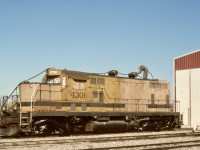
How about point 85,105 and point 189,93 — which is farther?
point 189,93

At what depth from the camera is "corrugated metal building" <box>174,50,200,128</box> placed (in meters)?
27.3

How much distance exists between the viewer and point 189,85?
27.8 metres

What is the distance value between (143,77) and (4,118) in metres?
10.1

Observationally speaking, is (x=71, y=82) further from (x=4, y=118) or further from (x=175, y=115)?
(x=175, y=115)

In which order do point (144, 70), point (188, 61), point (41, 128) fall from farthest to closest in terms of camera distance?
point (188, 61) < point (144, 70) < point (41, 128)

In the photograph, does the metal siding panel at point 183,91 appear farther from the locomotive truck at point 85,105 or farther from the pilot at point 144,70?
the pilot at point 144,70

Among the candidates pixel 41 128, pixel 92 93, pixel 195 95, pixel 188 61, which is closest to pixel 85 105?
pixel 92 93

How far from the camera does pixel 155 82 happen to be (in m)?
22.0

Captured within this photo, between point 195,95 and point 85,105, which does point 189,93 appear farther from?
point 85,105

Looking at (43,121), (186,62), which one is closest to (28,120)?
(43,121)

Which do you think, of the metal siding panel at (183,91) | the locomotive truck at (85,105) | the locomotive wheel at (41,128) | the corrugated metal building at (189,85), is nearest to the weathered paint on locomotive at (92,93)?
the locomotive truck at (85,105)

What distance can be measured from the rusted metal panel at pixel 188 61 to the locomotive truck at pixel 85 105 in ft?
20.7

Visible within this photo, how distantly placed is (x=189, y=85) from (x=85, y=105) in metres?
13.1

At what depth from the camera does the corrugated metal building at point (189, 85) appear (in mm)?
27266
